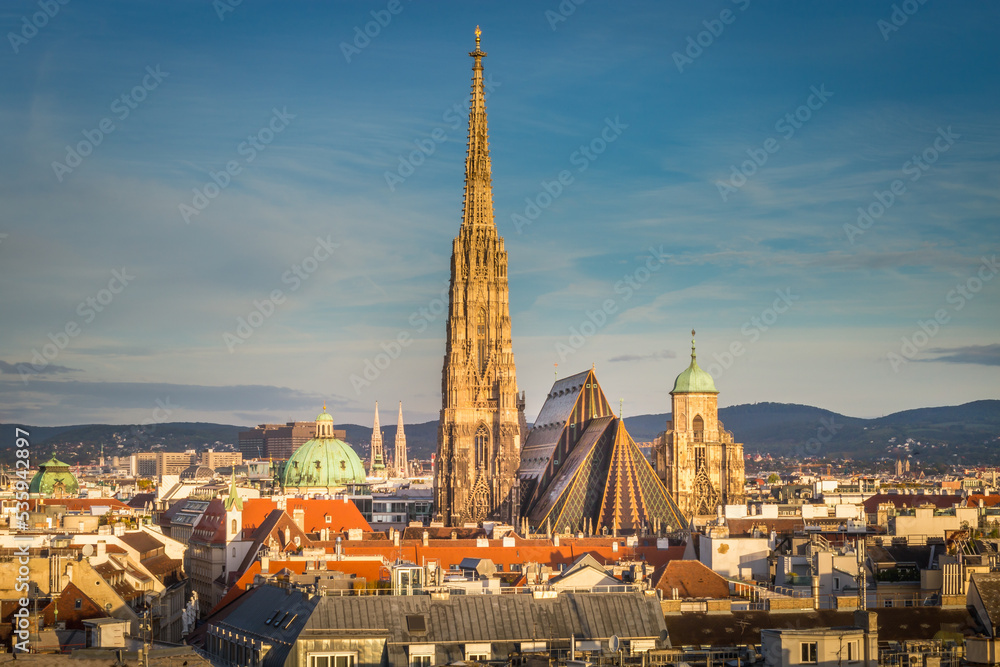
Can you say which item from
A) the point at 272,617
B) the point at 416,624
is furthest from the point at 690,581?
the point at 416,624

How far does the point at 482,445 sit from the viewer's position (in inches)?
7549

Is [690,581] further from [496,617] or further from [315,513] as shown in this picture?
[315,513]

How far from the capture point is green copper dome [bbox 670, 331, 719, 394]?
644ft

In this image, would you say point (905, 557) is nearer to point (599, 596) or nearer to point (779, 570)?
point (779, 570)

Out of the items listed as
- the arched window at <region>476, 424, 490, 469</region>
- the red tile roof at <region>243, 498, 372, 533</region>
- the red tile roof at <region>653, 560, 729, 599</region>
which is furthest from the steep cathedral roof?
the red tile roof at <region>653, 560, 729, 599</region>

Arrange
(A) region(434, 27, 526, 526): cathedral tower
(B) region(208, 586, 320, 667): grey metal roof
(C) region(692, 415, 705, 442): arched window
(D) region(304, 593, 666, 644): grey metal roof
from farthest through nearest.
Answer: (C) region(692, 415, 705, 442): arched window < (A) region(434, 27, 526, 526): cathedral tower < (B) region(208, 586, 320, 667): grey metal roof < (D) region(304, 593, 666, 644): grey metal roof

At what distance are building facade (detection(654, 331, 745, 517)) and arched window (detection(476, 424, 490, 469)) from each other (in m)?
18.0

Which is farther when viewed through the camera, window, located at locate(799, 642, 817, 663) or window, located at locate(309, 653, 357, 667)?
window, located at locate(309, 653, 357, 667)

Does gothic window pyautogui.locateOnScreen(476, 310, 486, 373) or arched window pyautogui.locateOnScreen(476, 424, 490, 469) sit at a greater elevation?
gothic window pyautogui.locateOnScreen(476, 310, 486, 373)

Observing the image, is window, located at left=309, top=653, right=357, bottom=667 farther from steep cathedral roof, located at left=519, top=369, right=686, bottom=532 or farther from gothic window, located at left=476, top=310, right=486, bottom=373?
gothic window, located at left=476, top=310, right=486, bottom=373

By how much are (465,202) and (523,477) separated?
3003cm

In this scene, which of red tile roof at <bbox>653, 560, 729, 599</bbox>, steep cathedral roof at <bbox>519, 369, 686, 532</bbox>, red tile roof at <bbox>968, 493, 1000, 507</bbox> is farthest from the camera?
steep cathedral roof at <bbox>519, 369, 686, 532</bbox>

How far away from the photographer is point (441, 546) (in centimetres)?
12094

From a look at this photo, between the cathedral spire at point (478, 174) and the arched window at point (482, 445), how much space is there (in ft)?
72.3
